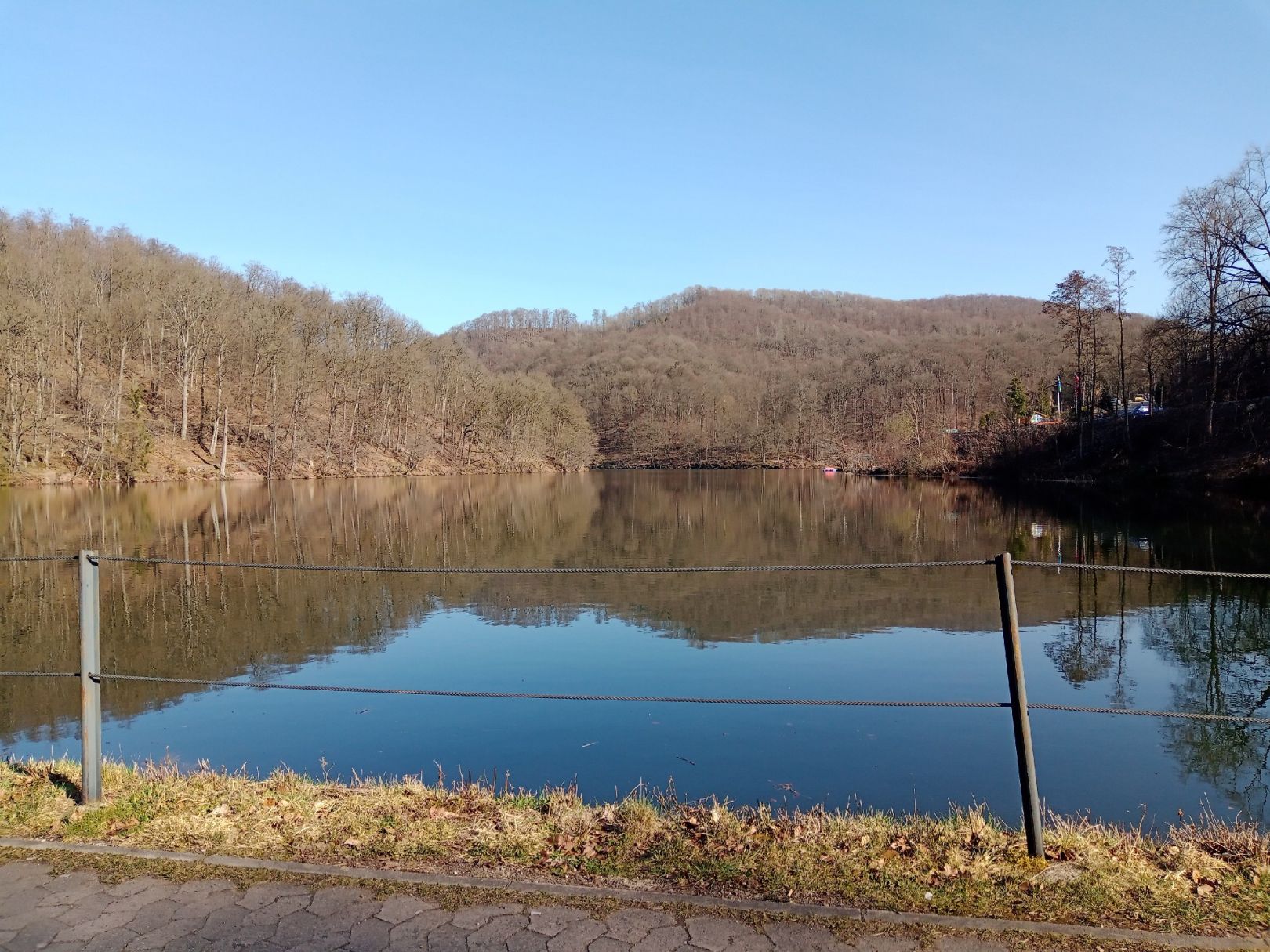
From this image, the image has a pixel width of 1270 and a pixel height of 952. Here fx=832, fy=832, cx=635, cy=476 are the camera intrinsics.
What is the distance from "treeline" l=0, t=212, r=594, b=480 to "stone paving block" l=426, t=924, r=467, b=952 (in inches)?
2117

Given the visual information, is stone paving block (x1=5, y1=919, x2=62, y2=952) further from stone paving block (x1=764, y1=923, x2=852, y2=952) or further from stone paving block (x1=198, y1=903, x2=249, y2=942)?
stone paving block (x1=764, y1=923, x2=852, y2=952)

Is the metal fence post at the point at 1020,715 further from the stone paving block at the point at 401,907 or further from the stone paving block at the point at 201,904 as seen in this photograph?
the stone paving block at the point at 201,904

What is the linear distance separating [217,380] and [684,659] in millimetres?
63842

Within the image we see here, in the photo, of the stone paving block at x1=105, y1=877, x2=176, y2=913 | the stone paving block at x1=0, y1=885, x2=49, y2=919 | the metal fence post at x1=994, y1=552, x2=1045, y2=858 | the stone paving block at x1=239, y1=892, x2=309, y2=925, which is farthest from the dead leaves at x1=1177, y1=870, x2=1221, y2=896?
the stone paving block at x1=0, y1=885, x2=49, y2=919

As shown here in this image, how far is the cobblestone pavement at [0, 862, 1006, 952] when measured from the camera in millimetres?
3430

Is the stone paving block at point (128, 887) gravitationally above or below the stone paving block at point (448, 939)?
above

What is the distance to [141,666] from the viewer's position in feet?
37.3

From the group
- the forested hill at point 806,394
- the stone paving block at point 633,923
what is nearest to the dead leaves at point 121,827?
the stone paving block at point 633,923

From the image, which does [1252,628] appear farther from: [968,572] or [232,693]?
[232,693]

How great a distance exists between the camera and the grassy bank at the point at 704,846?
384 centimetres

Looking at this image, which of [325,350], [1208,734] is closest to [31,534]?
[1208,734]

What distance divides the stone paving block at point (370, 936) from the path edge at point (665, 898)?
352mm

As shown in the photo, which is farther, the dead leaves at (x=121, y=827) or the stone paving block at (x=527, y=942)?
the dead leaves at (x=121, y=827)

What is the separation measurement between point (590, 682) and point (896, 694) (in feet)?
12.6
